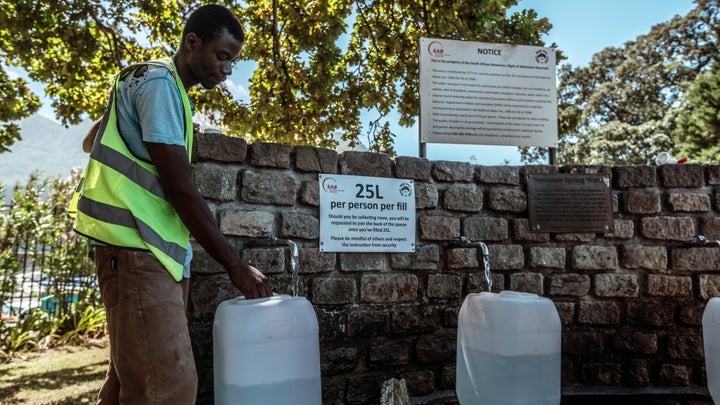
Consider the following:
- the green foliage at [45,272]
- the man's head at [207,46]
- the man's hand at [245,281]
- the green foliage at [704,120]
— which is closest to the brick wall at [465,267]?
the man's head at [207,46]

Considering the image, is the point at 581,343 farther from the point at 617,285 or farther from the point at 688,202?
the point at 688,202

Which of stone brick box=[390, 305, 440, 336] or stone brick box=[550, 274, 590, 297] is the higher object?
stone brick box=[550, 274, 590, 297]

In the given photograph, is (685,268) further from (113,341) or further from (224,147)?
(113,341)

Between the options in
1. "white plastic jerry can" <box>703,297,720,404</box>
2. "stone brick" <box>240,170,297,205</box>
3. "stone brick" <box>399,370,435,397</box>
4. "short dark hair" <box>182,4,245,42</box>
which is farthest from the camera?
"stone brick" <box>399,370,435,397</box>

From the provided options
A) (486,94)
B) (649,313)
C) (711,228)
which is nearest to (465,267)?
(486,94)

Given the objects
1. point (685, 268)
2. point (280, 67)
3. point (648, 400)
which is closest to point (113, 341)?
point (648, 400)

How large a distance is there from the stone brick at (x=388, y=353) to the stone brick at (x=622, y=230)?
1.76 metres

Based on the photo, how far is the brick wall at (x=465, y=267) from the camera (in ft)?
9.18

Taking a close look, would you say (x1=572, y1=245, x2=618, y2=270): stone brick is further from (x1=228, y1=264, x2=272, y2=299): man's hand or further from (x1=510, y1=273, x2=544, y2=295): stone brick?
(x1=228, y1=264, x2=272, y2=299): man's hand

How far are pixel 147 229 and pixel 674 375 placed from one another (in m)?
3.64

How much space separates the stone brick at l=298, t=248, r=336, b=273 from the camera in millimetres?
2861

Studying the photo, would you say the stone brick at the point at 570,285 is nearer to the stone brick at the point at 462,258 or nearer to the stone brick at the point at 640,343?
the stone brick at the point at 640,343

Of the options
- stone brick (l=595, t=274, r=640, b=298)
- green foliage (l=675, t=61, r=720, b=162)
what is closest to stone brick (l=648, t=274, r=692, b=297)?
stone brick (l=595, t=274, r=640, b=298)

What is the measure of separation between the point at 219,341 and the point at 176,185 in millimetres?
879
